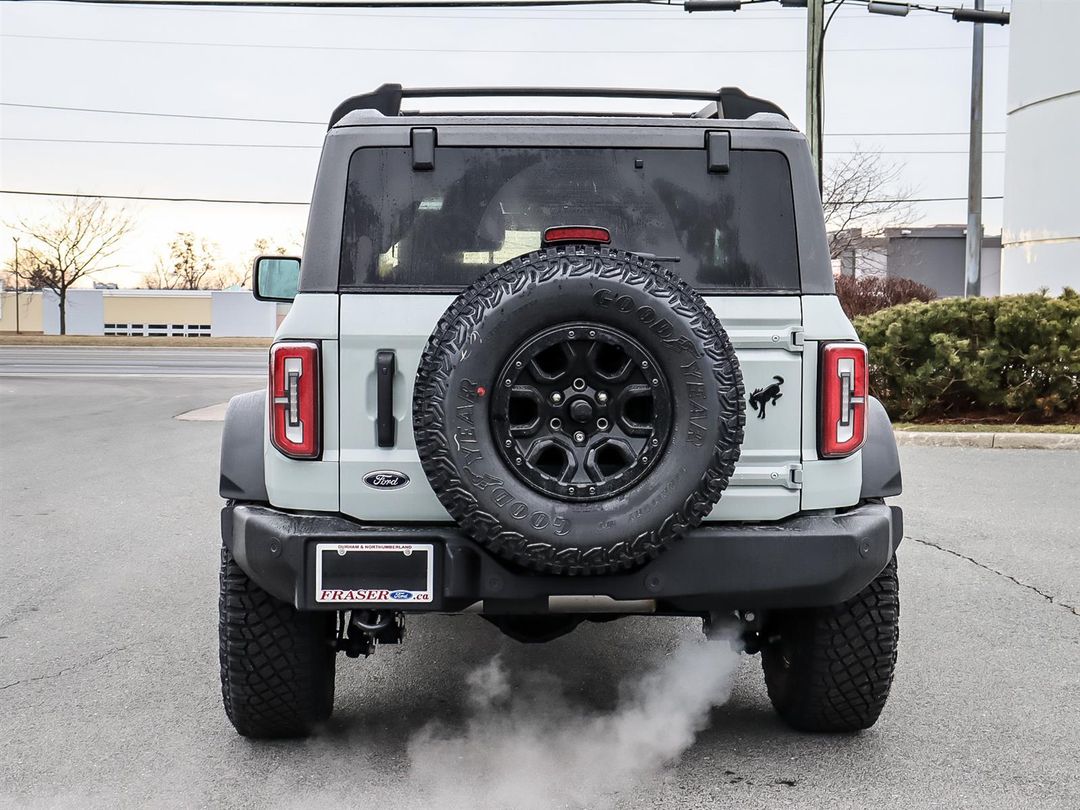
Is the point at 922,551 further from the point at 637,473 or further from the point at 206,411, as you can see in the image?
the point at 206,411

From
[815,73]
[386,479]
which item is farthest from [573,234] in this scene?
[815,73]

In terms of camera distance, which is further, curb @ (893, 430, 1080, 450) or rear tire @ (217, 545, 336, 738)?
curb @ (893, 430, 1080, 450)

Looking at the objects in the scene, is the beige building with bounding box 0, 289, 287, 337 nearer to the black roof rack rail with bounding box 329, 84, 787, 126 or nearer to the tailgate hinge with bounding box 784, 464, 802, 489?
the black roof rack rail with bounding box 329, 84, 787, 126

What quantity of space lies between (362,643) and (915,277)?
1815 inches

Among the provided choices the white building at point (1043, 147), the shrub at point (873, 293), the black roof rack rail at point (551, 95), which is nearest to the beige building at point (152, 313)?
the shrub at point (873, 293)

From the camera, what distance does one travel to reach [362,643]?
3.93 meters

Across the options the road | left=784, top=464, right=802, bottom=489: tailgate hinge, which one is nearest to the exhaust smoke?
left=784, top=464, right=802, bottom=489: tailgate hinge

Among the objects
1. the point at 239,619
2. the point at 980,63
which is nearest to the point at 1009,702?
the point at 239,619

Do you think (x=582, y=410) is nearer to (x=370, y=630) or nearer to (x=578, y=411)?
(x=578, y=411)

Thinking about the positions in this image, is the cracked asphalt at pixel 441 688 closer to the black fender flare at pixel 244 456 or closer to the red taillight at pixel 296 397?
the black fender flare at pixel 244 456

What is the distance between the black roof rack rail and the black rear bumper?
4.68 feet

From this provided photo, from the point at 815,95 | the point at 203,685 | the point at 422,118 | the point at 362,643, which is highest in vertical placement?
the point at 815,95

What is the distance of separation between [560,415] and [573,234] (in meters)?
0.57

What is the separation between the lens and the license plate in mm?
3459
